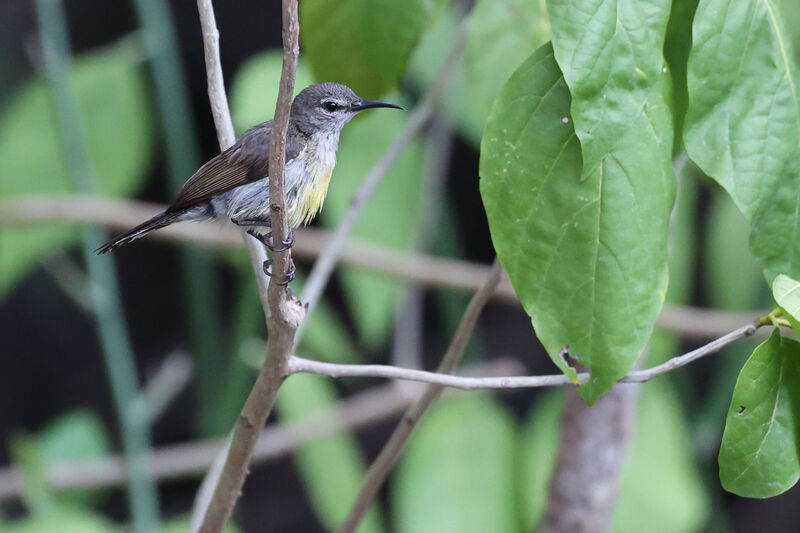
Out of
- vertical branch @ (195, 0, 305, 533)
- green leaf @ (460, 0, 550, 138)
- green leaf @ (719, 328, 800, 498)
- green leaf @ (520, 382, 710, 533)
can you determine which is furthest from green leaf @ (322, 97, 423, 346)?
green leaf @ (719, 328, 800, 498)

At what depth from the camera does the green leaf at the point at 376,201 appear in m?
2.01

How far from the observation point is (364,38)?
38.2 inches

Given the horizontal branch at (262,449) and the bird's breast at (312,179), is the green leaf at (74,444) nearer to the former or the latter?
the horizontal branch at (262,449)

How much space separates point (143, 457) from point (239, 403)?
0.41 meters

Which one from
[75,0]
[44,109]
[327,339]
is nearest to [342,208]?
[327,339]

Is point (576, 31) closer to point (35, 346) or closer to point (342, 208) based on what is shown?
point (342, 208)

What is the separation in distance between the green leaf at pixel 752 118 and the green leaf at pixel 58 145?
182 cm

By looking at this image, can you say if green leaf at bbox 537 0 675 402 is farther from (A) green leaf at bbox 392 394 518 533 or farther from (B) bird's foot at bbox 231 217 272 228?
(A) green leaf at bbox 392 394 518 533

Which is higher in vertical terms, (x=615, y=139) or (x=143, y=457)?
(x=615, y=139)

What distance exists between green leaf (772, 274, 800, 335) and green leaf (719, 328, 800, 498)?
4 centimetres

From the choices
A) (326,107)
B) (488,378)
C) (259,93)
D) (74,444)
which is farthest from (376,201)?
(488,378)

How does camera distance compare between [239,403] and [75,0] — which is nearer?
[239,403]

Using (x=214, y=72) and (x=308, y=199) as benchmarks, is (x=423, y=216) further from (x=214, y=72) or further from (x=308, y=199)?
(x=214, y=72)

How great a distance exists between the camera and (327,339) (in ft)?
7.52
